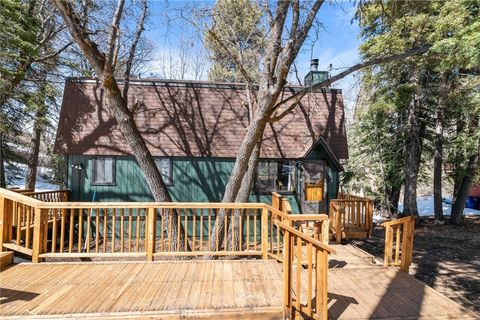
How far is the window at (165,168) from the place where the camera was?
959 centimetres

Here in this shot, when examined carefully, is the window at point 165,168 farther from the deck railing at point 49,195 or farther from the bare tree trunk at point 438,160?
the bare tree trunk at point 438,160

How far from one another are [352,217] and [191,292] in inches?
248

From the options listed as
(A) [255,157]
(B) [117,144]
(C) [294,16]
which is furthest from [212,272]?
(B) [117,144]

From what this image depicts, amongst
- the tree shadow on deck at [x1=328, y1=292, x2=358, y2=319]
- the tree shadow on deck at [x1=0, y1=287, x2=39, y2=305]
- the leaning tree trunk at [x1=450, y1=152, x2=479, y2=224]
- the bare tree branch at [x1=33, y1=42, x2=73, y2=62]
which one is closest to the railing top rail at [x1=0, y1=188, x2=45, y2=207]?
the tree shadow on deck at [x1=0, y1=287, x2=39, y2=305]

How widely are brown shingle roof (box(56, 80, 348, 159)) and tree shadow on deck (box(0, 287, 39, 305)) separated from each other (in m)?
5.98

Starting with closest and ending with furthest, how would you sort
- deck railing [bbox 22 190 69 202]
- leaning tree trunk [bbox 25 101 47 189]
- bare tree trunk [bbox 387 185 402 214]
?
deck railing [bbox 22 190 69 202]
leaning tree trunk [bbox 25 101 47 189]
bare tree trunk [bbox 387 185 402 214]

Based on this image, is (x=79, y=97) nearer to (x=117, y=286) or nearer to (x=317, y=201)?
(x=117, y=286)

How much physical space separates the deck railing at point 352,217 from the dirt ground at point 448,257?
98cm

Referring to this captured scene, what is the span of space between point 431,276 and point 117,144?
967 cm

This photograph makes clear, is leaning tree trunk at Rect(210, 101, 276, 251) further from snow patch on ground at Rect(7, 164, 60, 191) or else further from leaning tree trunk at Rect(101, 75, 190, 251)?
snow patch on ground at Rect(7, 164, 60, 191)

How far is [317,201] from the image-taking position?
958 cm

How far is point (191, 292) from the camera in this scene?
3887mm

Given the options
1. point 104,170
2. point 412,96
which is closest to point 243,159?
point 104,170

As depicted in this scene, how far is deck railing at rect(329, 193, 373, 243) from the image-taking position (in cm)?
804
